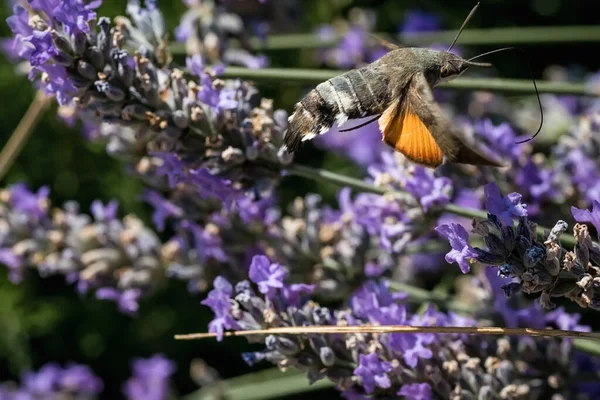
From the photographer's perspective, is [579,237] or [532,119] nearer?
[579,237]

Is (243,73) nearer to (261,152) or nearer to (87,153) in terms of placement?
(261,152)

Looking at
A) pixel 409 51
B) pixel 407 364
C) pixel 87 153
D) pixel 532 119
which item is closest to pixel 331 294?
pixel 407 364

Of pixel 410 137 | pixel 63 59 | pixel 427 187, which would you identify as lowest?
pixel 427 187

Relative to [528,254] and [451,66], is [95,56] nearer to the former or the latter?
[451,66]

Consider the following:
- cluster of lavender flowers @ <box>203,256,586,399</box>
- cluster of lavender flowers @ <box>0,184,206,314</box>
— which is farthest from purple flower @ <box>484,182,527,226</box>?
cluster of lavender flowers @ <box>0,184,206,314</box>

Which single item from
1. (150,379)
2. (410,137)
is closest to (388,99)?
(410,137)

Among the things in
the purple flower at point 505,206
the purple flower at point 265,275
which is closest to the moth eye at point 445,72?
the purple flower at point 505,206
